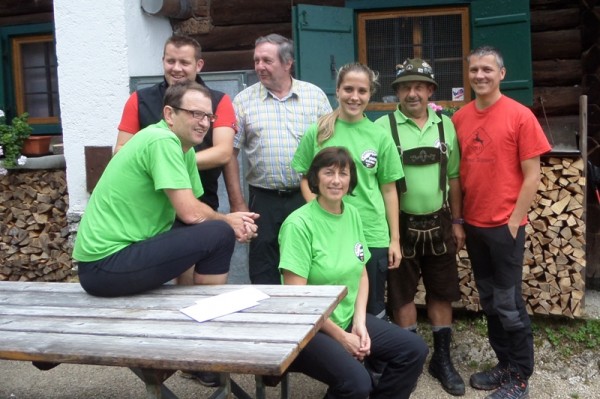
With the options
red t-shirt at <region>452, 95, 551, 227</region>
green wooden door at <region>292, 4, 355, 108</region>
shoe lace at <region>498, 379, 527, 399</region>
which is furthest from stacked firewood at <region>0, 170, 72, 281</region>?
shoe lace at <region>498, 379, 527, 399</region>

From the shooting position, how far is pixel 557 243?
15.3 feet

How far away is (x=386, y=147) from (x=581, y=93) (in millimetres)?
2680

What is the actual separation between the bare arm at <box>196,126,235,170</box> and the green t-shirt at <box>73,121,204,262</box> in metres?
0.60

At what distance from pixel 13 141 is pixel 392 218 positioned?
3853 millimetres

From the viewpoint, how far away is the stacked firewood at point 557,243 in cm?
463

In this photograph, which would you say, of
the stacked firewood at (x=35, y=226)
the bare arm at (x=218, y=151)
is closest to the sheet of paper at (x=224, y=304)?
the bare arm at (x=218, y=151)

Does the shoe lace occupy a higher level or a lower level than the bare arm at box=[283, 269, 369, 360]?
lower

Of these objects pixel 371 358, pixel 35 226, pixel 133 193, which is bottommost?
pixel 371 358

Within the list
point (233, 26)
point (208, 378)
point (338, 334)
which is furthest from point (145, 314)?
point (233, 26)

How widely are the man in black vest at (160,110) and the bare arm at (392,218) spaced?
31.4 inches

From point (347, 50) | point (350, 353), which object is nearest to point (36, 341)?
point (350, 353)

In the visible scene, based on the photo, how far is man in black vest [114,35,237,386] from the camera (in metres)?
3.67

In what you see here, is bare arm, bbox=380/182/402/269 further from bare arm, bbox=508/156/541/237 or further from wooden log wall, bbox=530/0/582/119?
wooden log wall, bbox=530/0/582/119

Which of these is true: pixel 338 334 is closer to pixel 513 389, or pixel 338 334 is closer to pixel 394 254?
pixel 394 254
